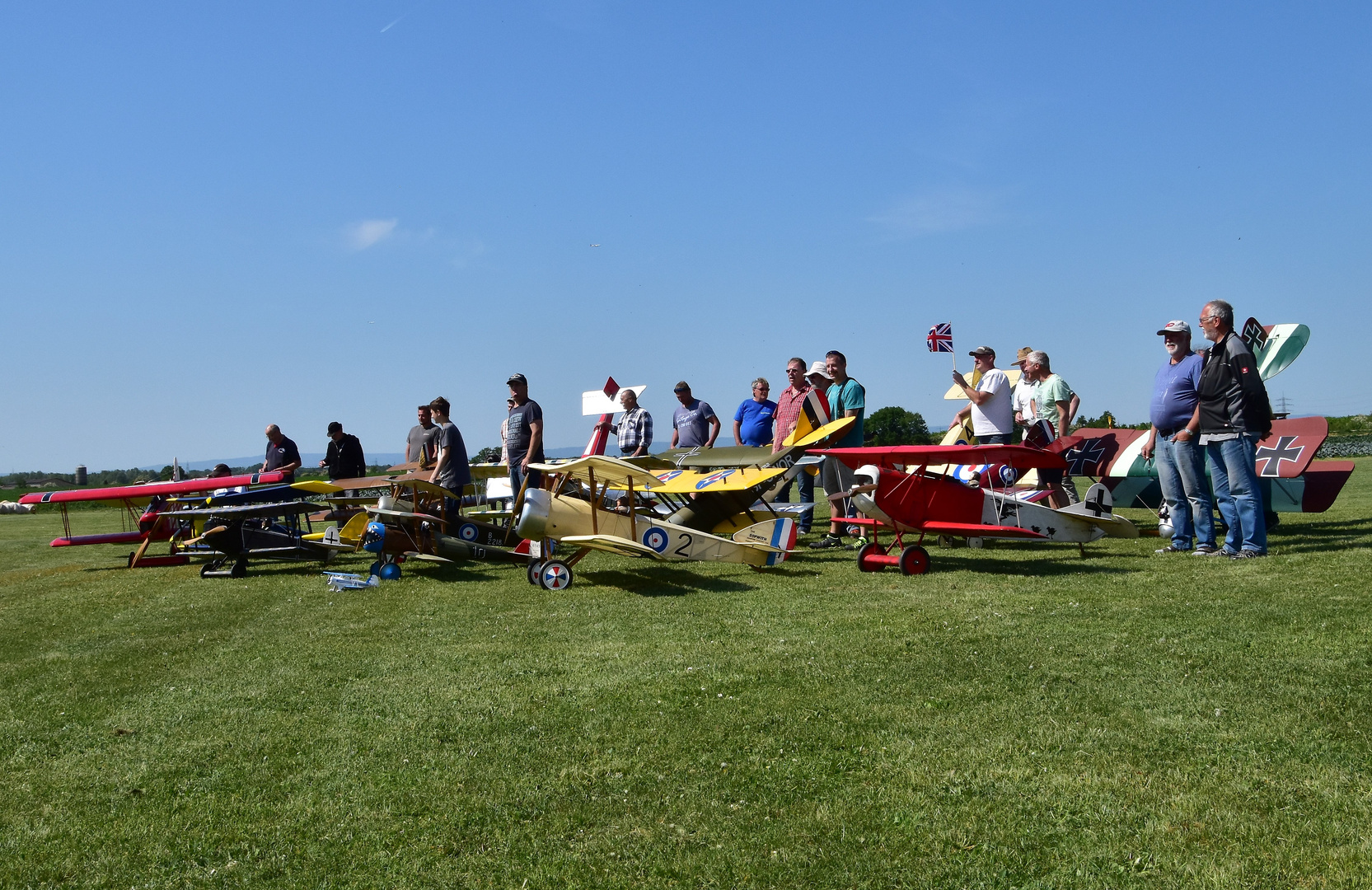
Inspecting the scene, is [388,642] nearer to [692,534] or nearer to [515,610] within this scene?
[515,610]

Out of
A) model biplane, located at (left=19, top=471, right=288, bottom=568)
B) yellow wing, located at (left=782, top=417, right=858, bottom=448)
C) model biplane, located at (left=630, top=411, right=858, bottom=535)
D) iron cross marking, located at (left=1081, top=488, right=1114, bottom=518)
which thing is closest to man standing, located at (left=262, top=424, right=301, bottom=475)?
model biplane, located at (left=19, top=471, right=288, bottom=568)

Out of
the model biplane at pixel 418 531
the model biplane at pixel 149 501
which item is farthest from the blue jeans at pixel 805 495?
the model biplane at pixel 149 501

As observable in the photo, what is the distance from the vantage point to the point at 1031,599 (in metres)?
6.78

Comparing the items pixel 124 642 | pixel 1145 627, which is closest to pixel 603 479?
pixel 124 642

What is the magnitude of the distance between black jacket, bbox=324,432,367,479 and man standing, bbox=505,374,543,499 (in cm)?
351

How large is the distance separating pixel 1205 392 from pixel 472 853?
306 inches

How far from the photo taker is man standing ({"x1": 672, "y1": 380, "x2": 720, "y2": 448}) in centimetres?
1342

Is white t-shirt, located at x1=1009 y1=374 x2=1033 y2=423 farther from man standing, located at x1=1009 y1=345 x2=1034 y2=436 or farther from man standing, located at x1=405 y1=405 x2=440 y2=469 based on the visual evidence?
man standing, located at x1=405 y1=405 x2=440 y2=469

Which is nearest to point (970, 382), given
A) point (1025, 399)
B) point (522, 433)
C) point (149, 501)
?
point (1025, 399)

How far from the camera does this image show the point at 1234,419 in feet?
26.8

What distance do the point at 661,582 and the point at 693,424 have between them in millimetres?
5003

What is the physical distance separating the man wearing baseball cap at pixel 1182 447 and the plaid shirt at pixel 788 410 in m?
3.90

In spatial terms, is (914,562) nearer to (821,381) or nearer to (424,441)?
(821,381)

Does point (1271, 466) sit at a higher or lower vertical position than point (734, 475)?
lower
